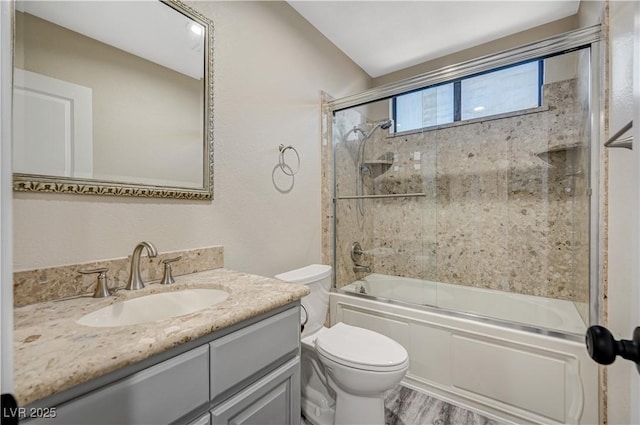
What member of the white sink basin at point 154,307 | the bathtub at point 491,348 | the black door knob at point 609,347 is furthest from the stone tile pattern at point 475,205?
the black door knob at point 609,347

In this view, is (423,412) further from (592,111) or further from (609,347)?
(592,111)

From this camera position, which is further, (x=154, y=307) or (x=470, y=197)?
(x=470, y=197)

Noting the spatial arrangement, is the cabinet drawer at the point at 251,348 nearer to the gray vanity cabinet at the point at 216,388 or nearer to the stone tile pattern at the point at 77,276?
the gray vanity cabinet at the point at 216,388

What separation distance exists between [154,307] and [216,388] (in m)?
0.45

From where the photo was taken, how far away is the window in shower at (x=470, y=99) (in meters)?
2.04

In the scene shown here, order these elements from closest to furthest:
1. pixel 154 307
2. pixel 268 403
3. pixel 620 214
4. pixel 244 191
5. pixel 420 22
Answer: pixel 268 403 < pixel 154 307 < pixel 620 214 < pixel 244 191 < pixel 420 22

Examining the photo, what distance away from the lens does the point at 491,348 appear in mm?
1609

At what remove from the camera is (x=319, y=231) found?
87.9 inches

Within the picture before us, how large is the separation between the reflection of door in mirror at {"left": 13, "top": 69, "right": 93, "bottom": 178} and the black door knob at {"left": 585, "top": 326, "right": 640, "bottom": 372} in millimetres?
1504

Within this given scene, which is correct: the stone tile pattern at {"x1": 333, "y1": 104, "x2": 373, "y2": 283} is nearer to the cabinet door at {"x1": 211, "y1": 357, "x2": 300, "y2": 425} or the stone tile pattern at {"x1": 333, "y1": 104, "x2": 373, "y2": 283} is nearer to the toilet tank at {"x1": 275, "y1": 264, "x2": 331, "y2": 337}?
the toilet tank at {"x1": 275, "y1": 264, "x2": 331, "y2": 337}

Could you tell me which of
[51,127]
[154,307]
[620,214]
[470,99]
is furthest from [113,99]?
[470,99]

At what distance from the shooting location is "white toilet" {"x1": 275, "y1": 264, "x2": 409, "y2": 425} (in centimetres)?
129

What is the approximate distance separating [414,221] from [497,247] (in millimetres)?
699

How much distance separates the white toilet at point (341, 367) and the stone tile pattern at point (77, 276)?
1.92 ft
